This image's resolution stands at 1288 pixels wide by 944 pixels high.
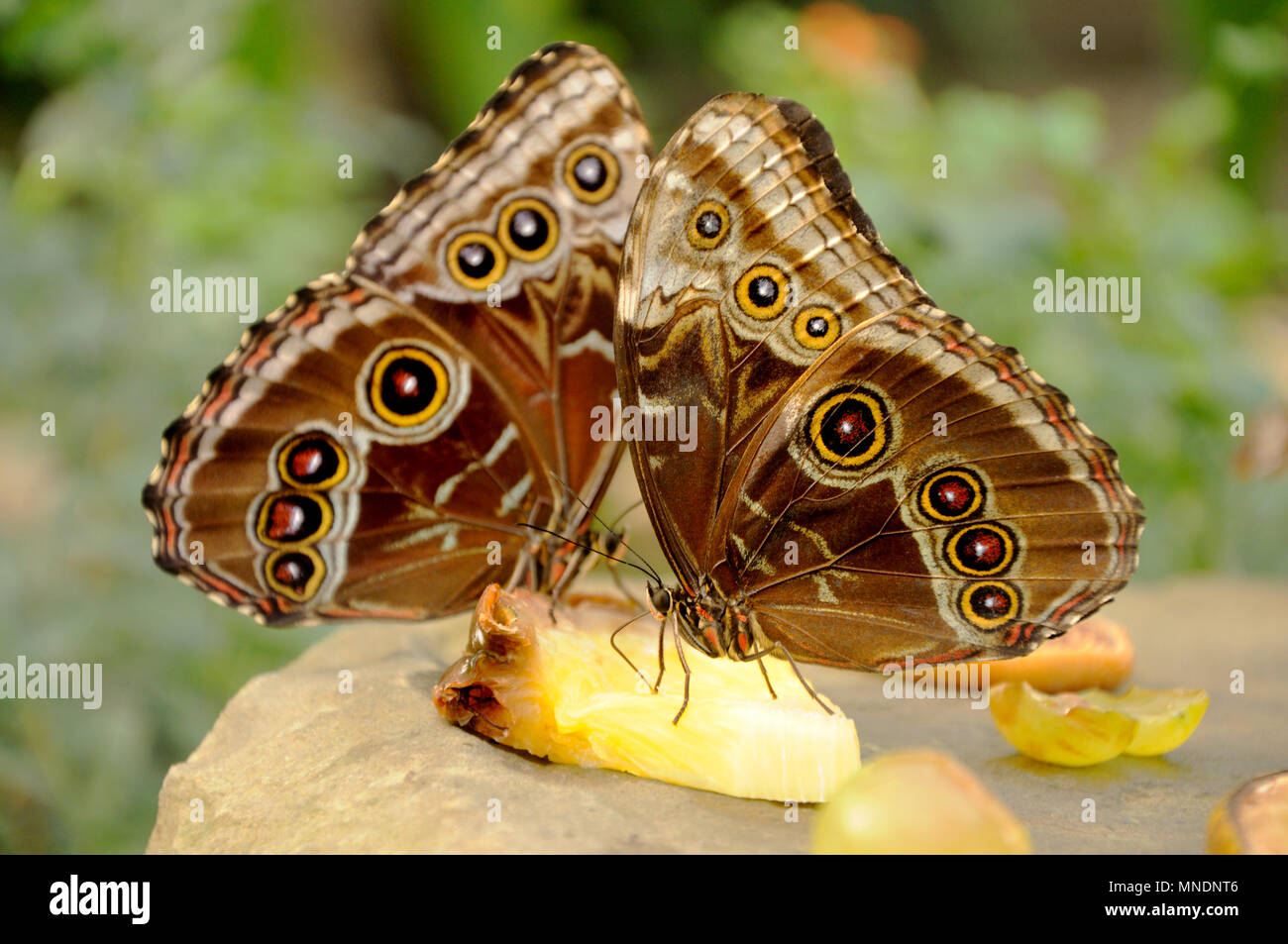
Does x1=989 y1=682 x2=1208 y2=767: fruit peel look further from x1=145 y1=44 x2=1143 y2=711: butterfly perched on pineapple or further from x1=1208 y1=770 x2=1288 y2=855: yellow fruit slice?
x1=1208 y1=770 x2=1288 y2=855: yellow fruit slice

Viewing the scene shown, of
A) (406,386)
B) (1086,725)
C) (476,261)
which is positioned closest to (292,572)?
(406,386)

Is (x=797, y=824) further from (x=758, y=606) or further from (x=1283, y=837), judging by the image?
(x=1283, y=837)

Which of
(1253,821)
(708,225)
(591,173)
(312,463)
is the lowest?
(1253,821)

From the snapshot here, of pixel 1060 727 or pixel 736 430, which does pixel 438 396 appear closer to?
pixel 736 430

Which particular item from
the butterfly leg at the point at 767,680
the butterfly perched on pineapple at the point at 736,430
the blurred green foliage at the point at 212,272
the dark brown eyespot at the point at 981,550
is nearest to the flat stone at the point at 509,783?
the butterfly leg at the point at 767,680

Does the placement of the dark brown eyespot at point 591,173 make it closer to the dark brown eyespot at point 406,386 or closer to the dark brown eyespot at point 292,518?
the dark brown eyespot at point 406,386

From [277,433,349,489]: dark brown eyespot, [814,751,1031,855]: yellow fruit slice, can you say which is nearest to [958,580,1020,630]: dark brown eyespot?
[814,751,1031,855]: yellow fruit slice

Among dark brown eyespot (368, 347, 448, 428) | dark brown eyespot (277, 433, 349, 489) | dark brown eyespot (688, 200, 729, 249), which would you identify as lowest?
dark brown eyespot (277, 433, 349, 489)
